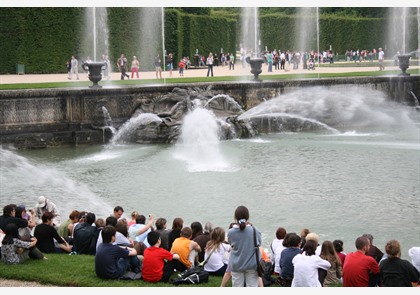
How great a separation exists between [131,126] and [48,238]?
53.0 ft

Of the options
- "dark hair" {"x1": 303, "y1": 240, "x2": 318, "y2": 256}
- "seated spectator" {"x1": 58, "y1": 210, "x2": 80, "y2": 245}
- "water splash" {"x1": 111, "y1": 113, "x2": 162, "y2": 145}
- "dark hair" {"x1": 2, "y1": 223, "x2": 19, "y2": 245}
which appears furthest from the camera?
"water splash" {"x1": 111, "y1": 113, "x2": 162, "y2": 145}

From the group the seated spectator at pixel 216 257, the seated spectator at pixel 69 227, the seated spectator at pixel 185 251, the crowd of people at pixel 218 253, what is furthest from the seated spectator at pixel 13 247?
the seated spectator at pixel 216 257

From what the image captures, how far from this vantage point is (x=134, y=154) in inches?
955

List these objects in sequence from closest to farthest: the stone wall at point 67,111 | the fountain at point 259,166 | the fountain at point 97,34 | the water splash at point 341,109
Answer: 1. the fountain at point 259,166
2. the stone wall at point 67,111
3. the water splash at point 341,109
4. the fountain at point 97,34

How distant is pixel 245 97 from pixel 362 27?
109ft

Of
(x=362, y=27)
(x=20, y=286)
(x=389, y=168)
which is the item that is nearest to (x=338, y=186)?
(x=389, y=168)

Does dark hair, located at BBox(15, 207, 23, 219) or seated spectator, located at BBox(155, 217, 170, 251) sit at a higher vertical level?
dark hair, located at BBox(15, 207, 23, 219)

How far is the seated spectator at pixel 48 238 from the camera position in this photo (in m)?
11.8

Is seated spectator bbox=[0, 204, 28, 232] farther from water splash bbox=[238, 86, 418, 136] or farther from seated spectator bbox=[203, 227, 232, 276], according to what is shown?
water splash bbox=[238, 86, 418, 136]

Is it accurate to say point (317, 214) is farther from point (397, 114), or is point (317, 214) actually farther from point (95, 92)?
point (397, 114)

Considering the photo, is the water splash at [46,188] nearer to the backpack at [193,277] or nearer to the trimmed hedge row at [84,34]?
the backpack at [193,277]

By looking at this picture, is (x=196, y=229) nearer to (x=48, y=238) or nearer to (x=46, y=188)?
(x=48, y=238)

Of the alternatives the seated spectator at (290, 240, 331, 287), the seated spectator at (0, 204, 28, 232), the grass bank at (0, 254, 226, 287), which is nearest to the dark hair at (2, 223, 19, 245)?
the grass bank at (0, 254, 226, 287)

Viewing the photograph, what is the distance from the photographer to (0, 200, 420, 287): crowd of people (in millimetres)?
9477
